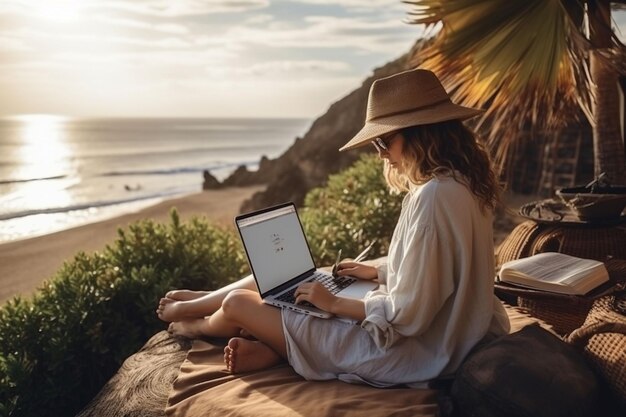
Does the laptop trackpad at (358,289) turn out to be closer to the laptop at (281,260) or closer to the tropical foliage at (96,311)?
the laptop at (281,260)

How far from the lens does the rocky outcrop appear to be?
1154cm

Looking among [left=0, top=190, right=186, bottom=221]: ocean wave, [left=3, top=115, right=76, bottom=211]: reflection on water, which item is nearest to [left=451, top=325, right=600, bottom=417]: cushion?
[left=0, top=190, right=186, bottom=221]: ocean wave

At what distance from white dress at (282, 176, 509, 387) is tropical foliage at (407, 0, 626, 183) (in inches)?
72.3

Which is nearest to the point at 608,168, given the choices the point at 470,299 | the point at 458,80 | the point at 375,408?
the point at 458,80

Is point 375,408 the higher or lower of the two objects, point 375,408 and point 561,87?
the lower

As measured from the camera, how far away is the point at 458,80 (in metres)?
4.00

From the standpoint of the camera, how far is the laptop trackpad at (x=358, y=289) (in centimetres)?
248

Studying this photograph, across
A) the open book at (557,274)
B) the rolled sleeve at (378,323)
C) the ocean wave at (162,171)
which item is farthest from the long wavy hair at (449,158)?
the ocean wave at (162,171)

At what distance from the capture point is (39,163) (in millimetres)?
21609

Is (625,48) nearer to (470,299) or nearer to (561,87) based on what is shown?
(561,87)

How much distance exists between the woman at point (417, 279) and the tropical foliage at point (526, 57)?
168 centimetres

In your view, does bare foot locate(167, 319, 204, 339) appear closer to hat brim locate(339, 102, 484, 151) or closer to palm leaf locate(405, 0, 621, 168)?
hat brim locate(339, 102, 484, 151)

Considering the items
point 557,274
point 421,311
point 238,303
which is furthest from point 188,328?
point 557,274

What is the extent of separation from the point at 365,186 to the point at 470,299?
3444 millimetres
